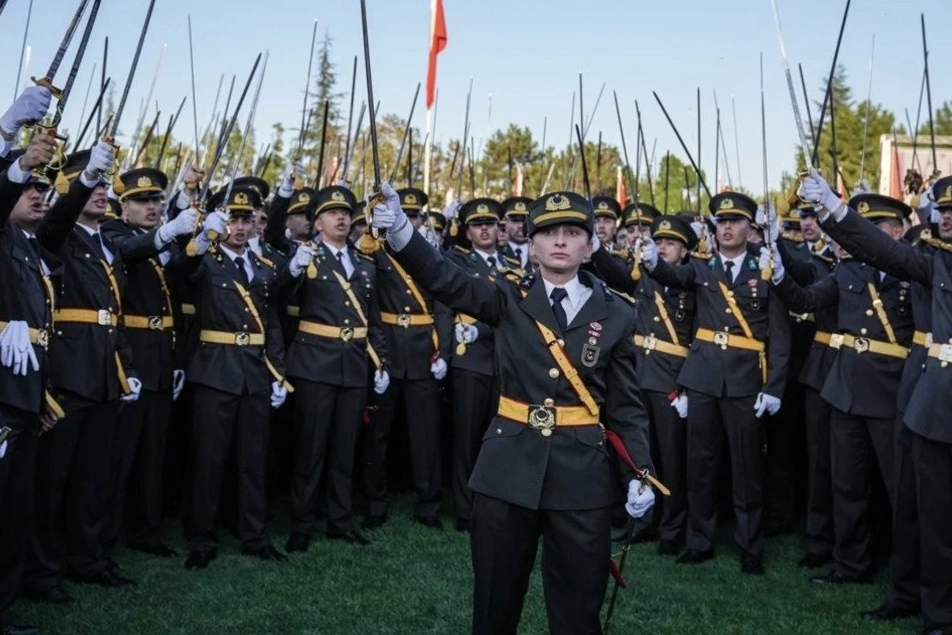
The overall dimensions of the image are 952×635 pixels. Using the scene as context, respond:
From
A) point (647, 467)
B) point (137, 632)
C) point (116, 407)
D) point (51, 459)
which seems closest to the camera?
point (647, 467)

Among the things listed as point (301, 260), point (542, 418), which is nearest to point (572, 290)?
point (542, 418)

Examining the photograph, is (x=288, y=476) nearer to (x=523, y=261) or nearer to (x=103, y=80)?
(x=523, y=261)

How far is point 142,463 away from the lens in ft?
24.3

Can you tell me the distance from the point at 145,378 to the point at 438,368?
2.57 metres

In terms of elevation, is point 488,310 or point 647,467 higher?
point 488,310

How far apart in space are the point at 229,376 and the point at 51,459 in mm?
1382

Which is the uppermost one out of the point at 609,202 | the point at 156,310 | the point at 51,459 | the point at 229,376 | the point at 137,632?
the point at 609,202

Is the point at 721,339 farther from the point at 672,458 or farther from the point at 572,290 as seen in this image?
the point at 572,290

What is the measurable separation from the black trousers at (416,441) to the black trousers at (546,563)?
4.29 meters

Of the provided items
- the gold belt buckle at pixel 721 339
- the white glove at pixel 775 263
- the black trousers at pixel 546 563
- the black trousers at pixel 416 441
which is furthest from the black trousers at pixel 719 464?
the black trousers at pixel 546 563

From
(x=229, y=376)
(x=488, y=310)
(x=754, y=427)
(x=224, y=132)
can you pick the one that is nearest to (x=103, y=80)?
(x=224, y=132)

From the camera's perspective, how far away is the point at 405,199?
362 inches

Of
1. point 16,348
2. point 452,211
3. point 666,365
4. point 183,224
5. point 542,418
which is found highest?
point 452,211

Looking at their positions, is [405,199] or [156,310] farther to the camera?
[405,199]
